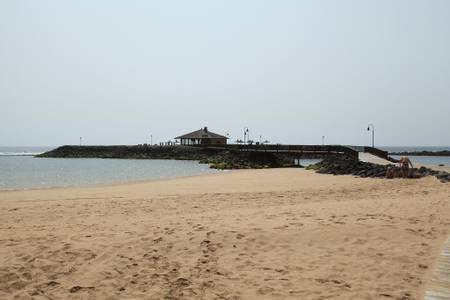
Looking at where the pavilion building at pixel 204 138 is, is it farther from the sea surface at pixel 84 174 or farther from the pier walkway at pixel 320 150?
the sea surface at pixel 84 174

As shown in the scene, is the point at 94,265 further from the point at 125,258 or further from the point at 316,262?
the point at 316,262

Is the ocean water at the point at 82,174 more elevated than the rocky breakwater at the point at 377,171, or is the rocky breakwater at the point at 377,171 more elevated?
the rocky breakwater at the point at 377,171

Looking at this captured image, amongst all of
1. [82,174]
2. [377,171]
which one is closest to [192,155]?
[82,174]

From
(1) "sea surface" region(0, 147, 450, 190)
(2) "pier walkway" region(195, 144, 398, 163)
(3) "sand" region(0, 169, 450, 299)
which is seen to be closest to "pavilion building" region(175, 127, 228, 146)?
(2) "pier walkway" region(195, 144, 398, 163)

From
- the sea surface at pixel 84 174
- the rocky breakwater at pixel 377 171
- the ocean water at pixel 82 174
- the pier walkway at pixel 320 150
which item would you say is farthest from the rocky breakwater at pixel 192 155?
the rocky breakwater at pixel 377 171

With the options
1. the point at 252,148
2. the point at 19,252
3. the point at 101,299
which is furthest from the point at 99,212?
the point at 252,148

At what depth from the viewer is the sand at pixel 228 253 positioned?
19.9 feet

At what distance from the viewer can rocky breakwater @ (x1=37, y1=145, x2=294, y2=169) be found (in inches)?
2179

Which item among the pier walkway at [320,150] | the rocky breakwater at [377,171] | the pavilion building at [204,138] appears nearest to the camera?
the rocky breakwater at [377,171]

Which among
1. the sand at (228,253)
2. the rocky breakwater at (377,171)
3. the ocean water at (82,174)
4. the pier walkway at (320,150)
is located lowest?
the ocean water at (82,174)

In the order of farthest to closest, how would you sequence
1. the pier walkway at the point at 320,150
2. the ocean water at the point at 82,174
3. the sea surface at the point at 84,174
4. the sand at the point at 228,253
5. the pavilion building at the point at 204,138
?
1. the pavilion building at the point at 204,138
2. the pier walkway at the point at 320,150
3. the sea surface at the point at 84,174
4. the ocean water at the point at 82,174
5. the sand at the point at 228,253

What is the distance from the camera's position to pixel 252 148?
220 ft

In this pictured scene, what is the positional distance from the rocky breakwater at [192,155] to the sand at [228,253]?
40483mm

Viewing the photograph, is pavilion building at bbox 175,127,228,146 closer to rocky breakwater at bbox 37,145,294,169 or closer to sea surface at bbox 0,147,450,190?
rocky breakwater at bbox 37,145,294,169
